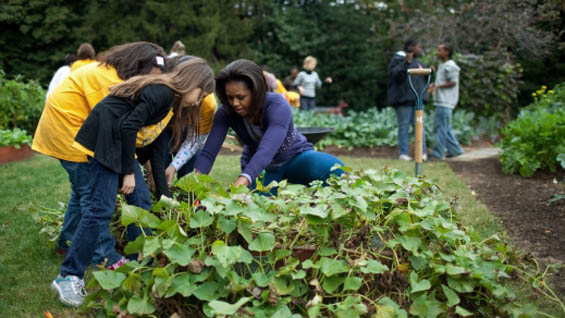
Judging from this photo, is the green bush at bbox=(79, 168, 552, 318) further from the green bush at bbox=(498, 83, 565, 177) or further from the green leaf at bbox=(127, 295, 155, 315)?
the green bush at bbox=(498, 83, 565, 177)

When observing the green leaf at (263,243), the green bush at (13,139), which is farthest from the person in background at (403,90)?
the green leaf at (263,243)

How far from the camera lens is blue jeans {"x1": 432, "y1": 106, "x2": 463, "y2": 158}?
6.96 metres

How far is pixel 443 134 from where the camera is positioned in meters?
7.07

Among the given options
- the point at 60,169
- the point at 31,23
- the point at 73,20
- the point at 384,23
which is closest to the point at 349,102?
the point at 384,23

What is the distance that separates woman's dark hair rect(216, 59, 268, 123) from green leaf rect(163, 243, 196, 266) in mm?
1173

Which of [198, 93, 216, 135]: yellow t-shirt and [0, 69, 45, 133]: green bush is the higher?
[198, 93, 216, 135]: yellow t-shirt

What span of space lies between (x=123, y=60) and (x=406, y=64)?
499cm

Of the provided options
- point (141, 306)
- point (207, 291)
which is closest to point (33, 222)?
point (141, 306)

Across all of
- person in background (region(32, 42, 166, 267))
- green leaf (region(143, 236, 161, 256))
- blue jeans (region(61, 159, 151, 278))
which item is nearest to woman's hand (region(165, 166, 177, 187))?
person in background (region(32, 42, 166, 267))

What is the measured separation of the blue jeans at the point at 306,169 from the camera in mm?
3094

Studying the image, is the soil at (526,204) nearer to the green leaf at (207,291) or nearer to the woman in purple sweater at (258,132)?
the woman in purple sweater at (258,132)

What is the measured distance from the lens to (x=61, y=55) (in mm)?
14914

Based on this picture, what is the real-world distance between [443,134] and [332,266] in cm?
569

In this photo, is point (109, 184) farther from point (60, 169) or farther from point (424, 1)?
point (424, 1)
